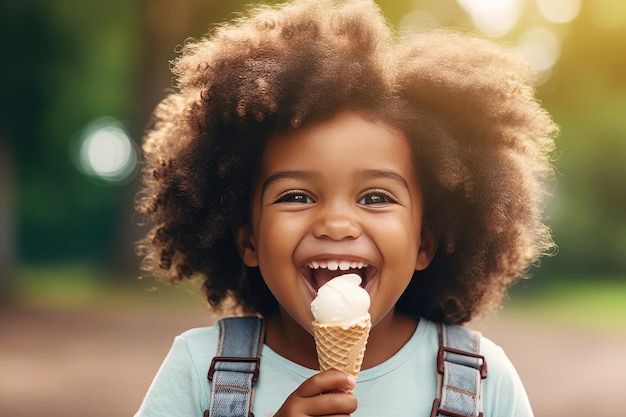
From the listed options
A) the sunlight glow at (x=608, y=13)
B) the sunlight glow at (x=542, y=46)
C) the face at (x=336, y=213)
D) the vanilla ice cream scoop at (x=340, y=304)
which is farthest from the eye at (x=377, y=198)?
the sunlight glow at (x=542, y=46)

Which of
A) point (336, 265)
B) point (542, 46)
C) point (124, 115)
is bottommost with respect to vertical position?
point (336, 265)

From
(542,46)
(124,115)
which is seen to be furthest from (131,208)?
(542,46)

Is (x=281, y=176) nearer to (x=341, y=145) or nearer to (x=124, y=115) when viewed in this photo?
(x=341, y=145)

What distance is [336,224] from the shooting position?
7.49ft

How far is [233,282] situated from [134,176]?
13150mm

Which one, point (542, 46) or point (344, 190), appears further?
point (542, 46)

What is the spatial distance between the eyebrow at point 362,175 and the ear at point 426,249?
292mm

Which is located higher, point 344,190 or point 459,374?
point 344,190

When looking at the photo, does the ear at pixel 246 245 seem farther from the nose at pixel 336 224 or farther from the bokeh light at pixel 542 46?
the bokeh light at pixel 542 46

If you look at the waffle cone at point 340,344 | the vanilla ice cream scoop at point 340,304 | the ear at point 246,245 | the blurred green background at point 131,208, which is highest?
the blurred green background at point 131,208

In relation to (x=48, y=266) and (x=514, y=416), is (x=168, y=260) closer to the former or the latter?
(x=514, y=416)

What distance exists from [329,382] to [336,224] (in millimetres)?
432

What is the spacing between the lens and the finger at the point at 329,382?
2.13m

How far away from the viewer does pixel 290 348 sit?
2629 mm
